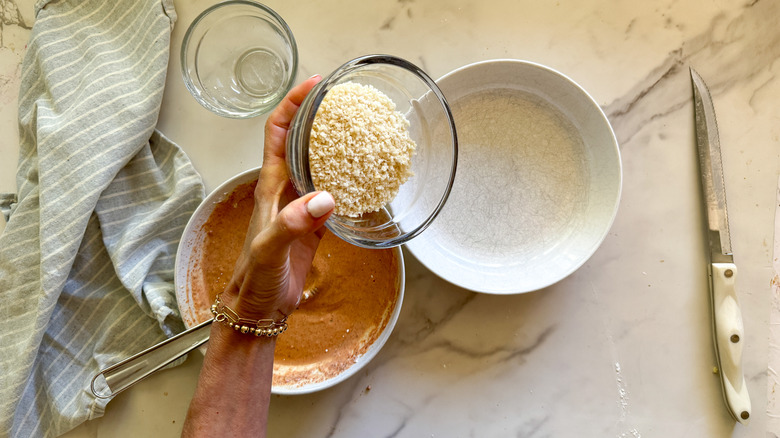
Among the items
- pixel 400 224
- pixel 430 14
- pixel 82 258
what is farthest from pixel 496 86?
pixel 82 258

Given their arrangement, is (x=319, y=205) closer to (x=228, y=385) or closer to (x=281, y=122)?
(x=281, y=122)

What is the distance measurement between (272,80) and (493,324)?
2.08ft

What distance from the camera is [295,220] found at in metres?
0.64

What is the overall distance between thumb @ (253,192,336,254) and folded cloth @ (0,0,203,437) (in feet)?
1.19

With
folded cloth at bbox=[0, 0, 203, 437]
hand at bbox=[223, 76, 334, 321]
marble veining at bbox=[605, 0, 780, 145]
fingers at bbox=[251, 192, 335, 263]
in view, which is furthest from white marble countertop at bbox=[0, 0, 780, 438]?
fingers at bbox=[251, 192, 335, 263]

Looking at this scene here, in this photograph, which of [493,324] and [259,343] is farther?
[493,324]

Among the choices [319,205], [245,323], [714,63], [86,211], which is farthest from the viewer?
[714,63]

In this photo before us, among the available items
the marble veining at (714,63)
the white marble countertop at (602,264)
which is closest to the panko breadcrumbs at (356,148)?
the white marble countertop at (602,264)

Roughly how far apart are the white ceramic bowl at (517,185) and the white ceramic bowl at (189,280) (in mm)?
153

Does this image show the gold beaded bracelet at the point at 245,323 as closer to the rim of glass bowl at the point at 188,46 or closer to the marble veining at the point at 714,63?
the rim of glass bowl at the point at 188,46

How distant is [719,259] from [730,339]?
0.15m

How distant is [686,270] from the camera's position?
1.01 m

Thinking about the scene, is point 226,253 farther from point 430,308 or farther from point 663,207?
point 663,207

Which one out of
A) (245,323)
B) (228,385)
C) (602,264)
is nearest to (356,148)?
(245,323)
